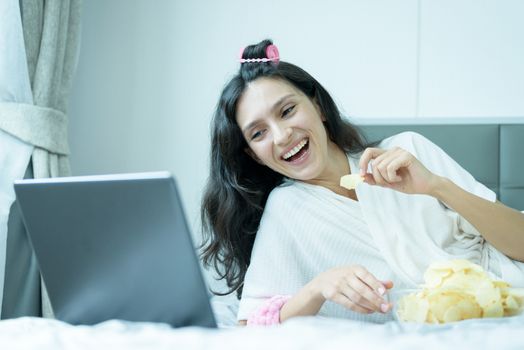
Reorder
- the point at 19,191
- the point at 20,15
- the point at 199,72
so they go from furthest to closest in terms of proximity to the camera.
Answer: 1. the point at 199,72
2. the point at 20,15
3. the point at 19,191

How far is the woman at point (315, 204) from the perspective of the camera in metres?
1.47

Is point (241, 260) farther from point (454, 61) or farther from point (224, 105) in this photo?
point (454, 61)

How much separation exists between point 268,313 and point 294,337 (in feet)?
2.39

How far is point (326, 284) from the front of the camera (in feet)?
4.17

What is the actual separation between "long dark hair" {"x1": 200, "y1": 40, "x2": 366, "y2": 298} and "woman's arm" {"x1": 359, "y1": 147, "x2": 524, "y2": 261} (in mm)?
436

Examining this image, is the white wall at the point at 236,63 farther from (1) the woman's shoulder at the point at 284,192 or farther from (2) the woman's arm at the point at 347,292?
(2) the woman's arm at the point at 347,292

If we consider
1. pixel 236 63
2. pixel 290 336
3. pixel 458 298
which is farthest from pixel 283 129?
pixel 236 63

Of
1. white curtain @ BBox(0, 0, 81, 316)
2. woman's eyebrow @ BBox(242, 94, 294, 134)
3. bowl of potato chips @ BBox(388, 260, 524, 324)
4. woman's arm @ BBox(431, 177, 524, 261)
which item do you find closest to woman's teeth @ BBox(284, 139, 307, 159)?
woman's eyebrow @ BBox(242, 94, 294, 134)

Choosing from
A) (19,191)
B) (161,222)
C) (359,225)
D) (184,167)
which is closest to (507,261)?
(359,225)

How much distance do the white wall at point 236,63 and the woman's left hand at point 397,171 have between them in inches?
42.7

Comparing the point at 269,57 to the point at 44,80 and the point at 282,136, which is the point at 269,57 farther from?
the point at 44,80

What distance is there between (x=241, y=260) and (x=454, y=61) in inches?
45.1

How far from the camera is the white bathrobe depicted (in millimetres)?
1561

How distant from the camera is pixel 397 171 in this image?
1.42 m
